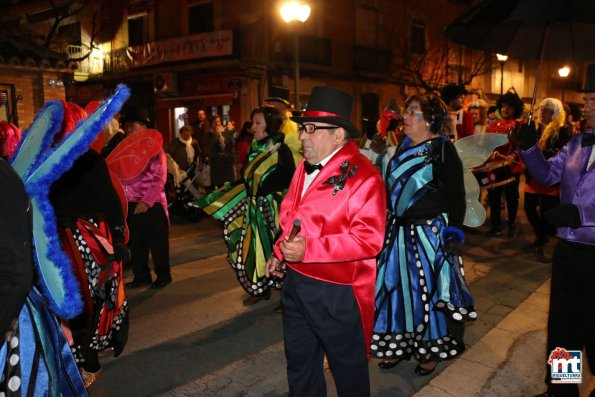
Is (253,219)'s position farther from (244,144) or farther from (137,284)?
(244,144)

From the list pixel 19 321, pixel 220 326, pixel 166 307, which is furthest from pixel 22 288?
pixel 166 307

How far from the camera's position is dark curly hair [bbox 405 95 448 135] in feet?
11.6

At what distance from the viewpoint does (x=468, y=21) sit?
3.27 metres

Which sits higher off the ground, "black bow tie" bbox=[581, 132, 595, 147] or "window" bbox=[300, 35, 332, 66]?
"window" bbox=[300, 35, 332, 66]

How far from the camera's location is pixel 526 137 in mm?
3070

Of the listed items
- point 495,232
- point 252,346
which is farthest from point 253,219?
point 495,232

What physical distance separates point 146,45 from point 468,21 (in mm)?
20881

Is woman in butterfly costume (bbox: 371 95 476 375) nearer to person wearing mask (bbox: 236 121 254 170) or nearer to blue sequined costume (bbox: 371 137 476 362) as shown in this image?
blue sequined costume (bbox: 371 137 476 362)

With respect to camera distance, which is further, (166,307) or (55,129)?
(166,307)

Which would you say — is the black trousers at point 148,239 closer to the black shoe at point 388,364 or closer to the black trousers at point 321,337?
the black shoe at point 388,364

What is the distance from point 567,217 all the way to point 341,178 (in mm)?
1307

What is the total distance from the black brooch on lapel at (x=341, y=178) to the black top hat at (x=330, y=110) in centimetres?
24

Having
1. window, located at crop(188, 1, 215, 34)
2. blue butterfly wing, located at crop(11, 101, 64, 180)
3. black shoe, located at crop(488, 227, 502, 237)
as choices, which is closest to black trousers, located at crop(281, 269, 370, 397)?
blue butterfly wing, located at crop(11, 101, 64, 180)

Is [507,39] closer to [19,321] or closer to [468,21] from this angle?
[468,21]
